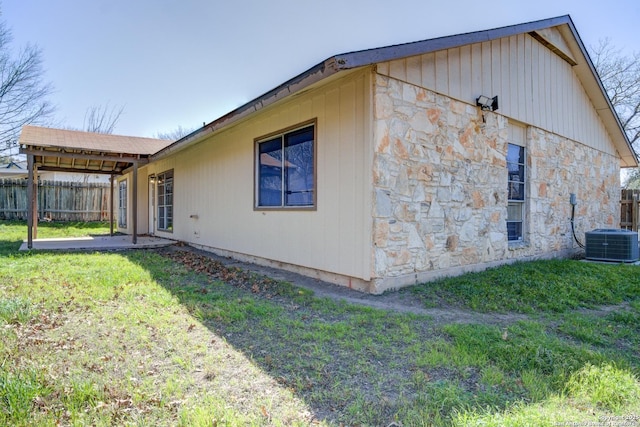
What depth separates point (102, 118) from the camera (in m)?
27.2

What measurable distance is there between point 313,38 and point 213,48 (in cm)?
333

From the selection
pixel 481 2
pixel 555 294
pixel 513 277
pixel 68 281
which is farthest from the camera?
pixel 481 2

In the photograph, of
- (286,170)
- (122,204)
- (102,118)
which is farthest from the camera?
(102,118)

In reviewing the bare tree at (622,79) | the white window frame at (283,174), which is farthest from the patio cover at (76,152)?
the bare tree at (622,79)

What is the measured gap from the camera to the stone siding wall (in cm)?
480

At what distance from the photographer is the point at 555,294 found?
501 cm

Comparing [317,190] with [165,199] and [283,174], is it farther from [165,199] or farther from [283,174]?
[165,199]

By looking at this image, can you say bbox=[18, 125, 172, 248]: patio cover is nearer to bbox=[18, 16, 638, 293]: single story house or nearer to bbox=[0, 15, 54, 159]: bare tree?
bbox=[18, 16, 638, 293]: single story house

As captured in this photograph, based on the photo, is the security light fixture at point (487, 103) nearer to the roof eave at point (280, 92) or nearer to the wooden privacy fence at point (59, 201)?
the roof eave at point (280, 92)

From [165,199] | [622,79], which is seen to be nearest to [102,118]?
[165,199]

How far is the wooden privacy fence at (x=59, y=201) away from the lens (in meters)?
16.9

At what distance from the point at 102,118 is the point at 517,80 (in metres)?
28.7

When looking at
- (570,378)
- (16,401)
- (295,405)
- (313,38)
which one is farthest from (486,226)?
(313,38)

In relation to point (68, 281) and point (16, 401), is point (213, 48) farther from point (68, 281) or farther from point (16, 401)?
point (16, 401)
